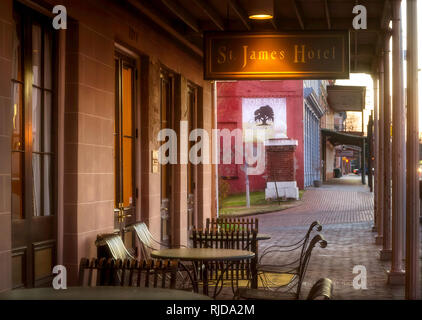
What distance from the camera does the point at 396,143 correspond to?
30.9 ft

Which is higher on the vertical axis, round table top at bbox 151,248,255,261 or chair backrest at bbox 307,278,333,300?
chair backrest at bbox 307,278,333,300

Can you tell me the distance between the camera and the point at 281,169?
Answer: 31.6 m

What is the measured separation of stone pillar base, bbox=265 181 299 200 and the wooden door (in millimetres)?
18715

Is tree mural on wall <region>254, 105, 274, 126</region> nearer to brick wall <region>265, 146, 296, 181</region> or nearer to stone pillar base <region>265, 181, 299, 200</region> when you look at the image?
brick wall <region>265, 146, 296, 181</region>

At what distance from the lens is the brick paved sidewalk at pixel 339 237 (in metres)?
10.1

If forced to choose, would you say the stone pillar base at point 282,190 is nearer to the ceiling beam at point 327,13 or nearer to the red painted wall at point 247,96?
the red painted wall at point 247,96

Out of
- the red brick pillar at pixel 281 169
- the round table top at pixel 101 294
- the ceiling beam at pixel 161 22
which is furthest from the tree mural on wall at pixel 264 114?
the round table top at pixel 101 294

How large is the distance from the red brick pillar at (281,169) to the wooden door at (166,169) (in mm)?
18604

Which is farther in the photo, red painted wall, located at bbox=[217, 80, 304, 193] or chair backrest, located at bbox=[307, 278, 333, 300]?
red painted wall, located at bbox=[217, 80, 304, 193]

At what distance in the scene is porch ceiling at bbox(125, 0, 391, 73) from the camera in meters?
10.4

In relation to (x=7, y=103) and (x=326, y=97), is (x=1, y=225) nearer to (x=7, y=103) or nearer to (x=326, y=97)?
(x=7, y=103)

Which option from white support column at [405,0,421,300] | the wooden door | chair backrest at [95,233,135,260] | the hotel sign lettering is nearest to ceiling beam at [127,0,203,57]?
the wooden door

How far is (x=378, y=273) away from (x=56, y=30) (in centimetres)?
637
